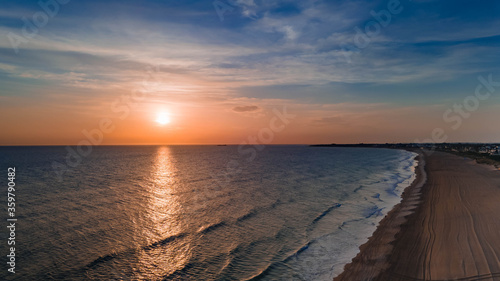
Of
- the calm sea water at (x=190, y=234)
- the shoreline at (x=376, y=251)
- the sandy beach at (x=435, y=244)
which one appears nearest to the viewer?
the sandy beach at (x=435, y=244)

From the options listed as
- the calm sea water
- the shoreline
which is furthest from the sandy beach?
the calm sea water

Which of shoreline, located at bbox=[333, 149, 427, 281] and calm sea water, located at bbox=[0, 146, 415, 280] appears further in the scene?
calm sea water, located at bbox=[0, 146, 415, 280]

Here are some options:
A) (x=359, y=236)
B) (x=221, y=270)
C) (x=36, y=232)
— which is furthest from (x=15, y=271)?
(x=359, y=236)

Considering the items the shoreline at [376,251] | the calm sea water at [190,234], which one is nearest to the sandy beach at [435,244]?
the shoreline at [376,251]

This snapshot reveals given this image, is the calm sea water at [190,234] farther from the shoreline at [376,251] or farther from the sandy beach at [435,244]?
the sandy beach at [435,244]

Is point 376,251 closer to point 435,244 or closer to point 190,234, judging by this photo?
point 435,244

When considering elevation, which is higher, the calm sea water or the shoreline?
the shoreline

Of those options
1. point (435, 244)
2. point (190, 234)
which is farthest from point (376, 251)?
point (190, 234)

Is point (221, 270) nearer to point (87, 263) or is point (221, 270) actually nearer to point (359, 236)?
point (87, 263)

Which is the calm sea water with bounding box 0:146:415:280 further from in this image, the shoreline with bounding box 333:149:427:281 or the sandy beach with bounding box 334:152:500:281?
the sandy beach with bounding box 334:152:500:281

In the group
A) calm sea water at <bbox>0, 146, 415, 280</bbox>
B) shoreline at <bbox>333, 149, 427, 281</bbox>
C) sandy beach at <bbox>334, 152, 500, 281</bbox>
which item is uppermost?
sandy beach at <bbox>334, 152, 500, 281</bbox>
